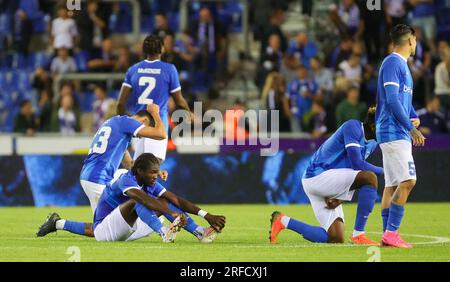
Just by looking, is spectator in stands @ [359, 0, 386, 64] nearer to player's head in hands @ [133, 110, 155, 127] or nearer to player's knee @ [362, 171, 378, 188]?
player's head in hands @ [133, 110, 155, 127]

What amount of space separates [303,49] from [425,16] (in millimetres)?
2547

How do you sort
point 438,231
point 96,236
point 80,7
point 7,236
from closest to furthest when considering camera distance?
point 96,236, point 7,236, point 438,231, point 80,7

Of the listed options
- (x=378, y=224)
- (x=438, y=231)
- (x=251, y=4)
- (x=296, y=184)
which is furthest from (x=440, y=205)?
(x=251, y=4)

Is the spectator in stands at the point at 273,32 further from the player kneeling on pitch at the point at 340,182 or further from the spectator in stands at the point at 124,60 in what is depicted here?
the player kneeling on pitch at the point at 340,182

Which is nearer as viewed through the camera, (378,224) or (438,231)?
(438,231)

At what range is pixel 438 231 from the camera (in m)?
14.1

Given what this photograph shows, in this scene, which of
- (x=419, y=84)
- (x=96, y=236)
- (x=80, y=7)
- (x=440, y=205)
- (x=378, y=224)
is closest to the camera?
(x=96, y=236)

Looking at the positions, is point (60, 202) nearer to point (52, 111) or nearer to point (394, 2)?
point (52, 111)

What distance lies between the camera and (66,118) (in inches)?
871

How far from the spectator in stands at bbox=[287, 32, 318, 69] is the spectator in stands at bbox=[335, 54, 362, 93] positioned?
0.85m

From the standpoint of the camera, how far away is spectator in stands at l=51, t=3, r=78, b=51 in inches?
931

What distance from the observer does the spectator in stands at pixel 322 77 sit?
890 inches

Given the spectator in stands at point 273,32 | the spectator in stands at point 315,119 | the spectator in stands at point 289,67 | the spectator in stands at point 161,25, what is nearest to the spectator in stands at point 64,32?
the spectator in stands at point 161,25

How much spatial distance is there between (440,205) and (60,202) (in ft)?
20.9
